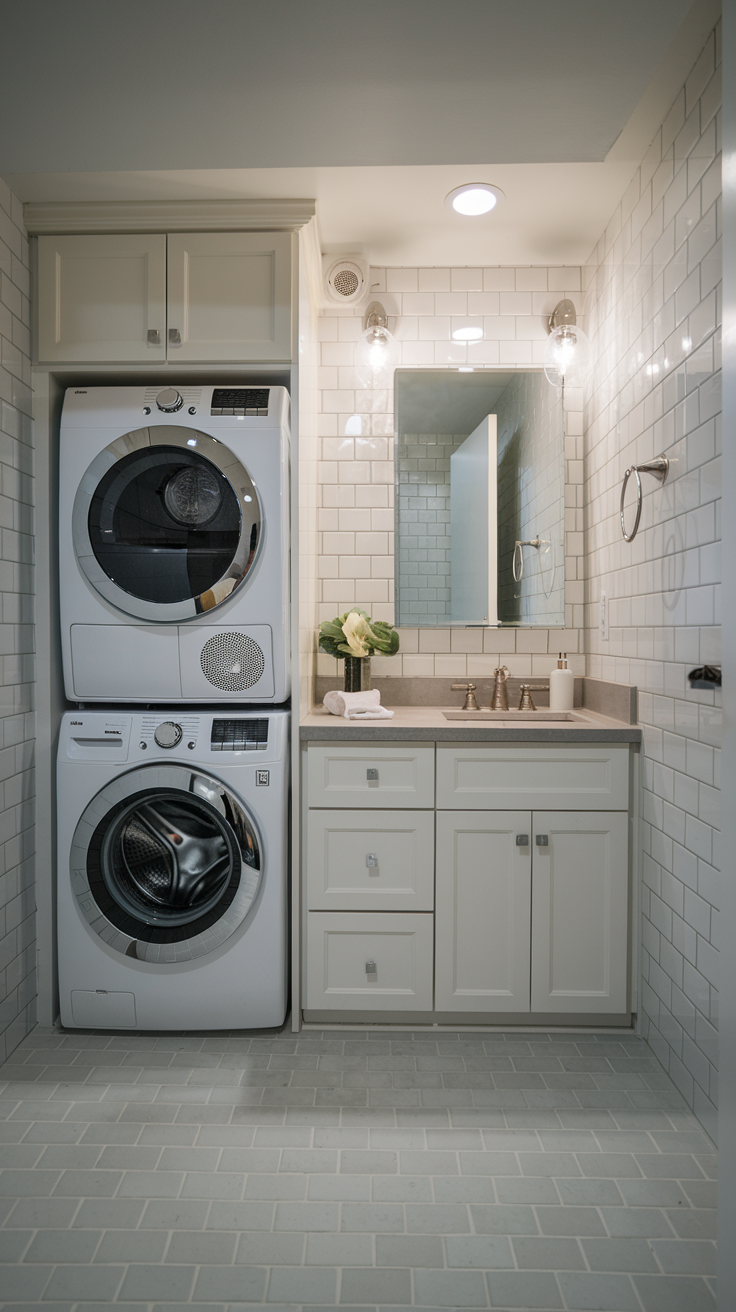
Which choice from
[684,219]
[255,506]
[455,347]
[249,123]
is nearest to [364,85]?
[249,123]

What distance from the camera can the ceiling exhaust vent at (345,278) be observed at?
262 cm

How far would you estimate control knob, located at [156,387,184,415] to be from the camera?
2135mm

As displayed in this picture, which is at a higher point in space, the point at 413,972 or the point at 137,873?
the point at 137,873

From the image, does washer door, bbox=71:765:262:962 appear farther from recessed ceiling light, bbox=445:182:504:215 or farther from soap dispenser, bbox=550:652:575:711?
recessed ceiling light, bbox=445:182:504:215

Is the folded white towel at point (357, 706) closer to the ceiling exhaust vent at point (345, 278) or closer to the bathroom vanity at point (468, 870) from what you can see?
the bathroom vanity at point (468, 870)

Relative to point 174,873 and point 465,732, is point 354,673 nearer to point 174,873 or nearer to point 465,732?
point 465,732

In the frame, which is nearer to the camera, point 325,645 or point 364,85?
point 364,85

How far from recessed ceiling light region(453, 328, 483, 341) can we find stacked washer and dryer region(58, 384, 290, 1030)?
959mm

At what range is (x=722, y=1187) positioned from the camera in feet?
3.11

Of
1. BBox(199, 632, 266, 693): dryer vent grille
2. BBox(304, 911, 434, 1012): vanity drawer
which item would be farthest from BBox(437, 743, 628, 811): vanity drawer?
BBox(199, 632, 266, 693): dryer vent grille

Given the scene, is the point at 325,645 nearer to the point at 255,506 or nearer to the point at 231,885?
the point at 255,506

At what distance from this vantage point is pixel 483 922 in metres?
2.17

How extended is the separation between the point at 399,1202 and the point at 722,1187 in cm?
83

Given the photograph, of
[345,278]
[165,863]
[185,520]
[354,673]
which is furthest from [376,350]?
[165,863]
